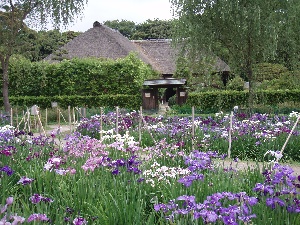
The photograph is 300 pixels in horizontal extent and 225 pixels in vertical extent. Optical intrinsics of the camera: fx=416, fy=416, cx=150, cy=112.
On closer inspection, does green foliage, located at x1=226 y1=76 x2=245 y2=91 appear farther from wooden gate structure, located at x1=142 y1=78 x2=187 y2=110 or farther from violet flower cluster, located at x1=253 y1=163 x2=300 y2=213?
violet flower cluster, located at x1=253 y1=163 x2=300 y2=213

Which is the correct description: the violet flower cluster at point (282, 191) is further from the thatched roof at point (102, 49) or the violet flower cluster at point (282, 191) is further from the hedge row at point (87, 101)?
the thatched roof at point (102, 49)

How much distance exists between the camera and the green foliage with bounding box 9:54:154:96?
24.8m

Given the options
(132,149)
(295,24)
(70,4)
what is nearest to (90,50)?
(70,4)

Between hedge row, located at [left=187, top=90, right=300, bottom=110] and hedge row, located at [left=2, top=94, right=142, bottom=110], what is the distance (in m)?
3.48

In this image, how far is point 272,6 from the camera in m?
16.1

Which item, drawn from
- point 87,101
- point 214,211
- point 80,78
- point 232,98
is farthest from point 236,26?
point 214,211

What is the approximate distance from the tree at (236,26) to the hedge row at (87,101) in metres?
7.28

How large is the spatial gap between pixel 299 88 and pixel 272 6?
818cm

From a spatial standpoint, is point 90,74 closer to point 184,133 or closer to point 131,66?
point 131,66

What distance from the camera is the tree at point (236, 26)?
15.3 m

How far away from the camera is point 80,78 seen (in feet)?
82.3

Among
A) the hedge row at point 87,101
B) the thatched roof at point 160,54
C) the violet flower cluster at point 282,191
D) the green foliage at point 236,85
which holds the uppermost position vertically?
the thatched roof at point 160,54

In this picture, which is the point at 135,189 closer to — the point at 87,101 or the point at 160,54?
the point at 87,101

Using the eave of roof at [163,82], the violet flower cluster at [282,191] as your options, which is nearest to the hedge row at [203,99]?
the eave of roof at [163,82]
